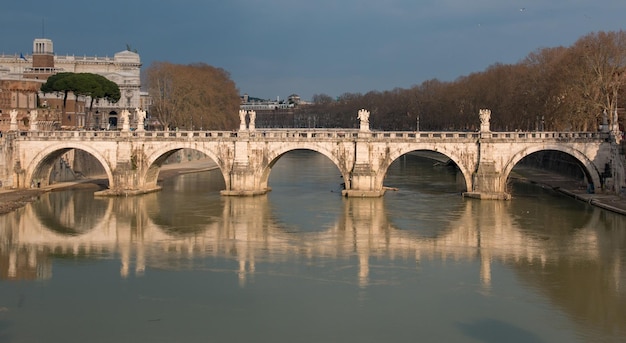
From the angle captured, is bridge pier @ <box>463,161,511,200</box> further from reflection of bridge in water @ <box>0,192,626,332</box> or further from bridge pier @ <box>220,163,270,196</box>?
bridge pier @ <box>220,163,270,196</box>

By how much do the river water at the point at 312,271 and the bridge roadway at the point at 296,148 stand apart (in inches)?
82.4

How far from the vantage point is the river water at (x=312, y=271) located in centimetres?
2270

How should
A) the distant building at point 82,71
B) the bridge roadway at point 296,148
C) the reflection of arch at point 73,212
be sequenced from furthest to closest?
the distant building at point 82,71 → the bridge roadway at point 296,148 → the reflection of arch at point 73,212

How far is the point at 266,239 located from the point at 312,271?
7051mm

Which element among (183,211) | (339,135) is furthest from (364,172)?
(183,211)

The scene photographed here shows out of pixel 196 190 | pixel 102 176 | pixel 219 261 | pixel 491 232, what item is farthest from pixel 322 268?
pixel 102 176

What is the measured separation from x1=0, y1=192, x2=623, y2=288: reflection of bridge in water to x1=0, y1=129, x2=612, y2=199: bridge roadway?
13.5 ft

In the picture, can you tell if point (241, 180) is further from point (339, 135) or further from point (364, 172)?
point (364, 172)

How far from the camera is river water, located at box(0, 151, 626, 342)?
22703 millimetres

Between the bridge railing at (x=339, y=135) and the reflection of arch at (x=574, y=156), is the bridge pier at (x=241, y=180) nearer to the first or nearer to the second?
the bridge railing at (x=339, y=135)

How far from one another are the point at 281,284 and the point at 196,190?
28.2 meters

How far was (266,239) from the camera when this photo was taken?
35781 millimetres

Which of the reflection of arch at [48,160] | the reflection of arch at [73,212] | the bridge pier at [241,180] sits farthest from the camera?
the reflection of arch at [48,160]

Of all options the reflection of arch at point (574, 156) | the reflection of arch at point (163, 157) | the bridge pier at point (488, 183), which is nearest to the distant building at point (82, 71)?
the reflection of arch at point (163, 157)
